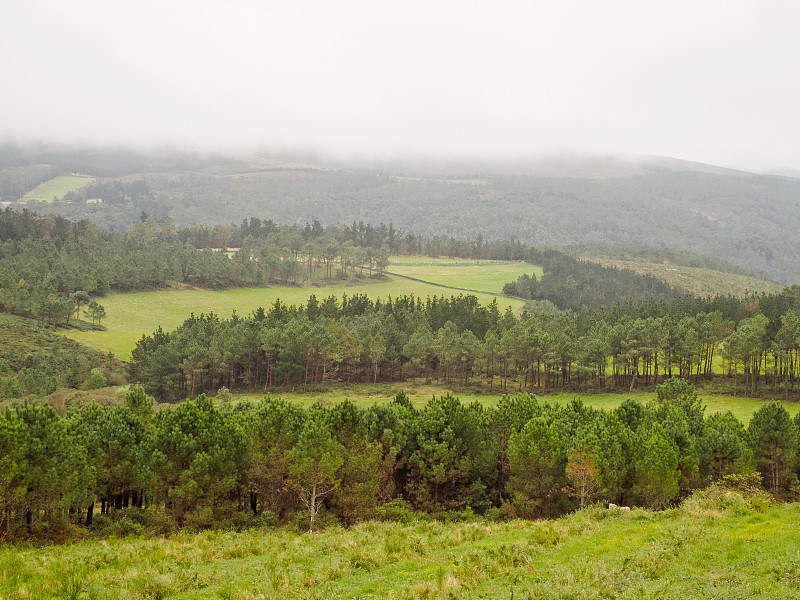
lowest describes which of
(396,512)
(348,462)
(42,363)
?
(42,363)

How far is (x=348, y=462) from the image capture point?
43719mm

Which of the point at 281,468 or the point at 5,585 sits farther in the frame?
the point at 281,468

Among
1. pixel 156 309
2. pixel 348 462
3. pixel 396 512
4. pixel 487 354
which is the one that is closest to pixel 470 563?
pixel 396 512

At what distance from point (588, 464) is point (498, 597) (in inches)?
Answer: 1003

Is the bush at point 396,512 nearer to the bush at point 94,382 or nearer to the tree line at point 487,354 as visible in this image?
the bush at point 94,382

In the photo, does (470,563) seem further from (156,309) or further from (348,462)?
(156,309)

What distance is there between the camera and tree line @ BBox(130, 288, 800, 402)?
98125 millimetres

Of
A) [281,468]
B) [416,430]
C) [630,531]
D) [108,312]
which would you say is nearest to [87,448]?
[281,468]

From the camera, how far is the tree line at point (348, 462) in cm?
3828

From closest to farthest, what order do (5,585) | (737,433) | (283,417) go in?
1. (5,585)
2. (283,417)
3. (737,433)

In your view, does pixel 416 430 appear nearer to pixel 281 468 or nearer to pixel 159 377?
pixel 281 468

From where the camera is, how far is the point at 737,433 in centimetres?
4884

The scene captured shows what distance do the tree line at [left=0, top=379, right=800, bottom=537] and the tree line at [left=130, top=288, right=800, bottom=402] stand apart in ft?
168

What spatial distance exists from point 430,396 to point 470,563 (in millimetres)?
78062
